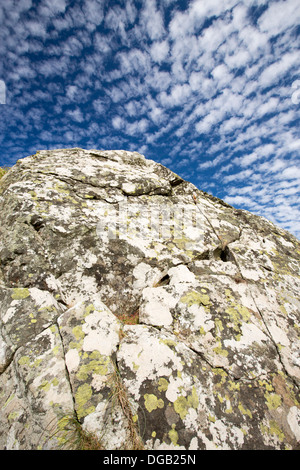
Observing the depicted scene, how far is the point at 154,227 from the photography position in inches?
300

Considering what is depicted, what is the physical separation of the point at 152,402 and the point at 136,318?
2041 mm

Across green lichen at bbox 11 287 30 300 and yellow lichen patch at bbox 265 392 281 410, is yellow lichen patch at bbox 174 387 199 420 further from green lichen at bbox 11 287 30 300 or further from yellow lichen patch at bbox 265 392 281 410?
green lichen at bbox 11 287 30 300

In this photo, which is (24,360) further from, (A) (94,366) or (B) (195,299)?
(B) (195,299)

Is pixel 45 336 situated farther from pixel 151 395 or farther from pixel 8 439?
pixel 151 395

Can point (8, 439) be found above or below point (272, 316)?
below

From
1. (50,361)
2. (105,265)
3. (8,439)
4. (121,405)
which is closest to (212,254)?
(105,265)

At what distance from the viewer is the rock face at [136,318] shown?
11.5ft

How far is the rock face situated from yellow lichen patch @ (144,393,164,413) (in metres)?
0.02

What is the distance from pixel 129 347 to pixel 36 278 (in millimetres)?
3024

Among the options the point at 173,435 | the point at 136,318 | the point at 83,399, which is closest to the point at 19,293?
the point at 83,399

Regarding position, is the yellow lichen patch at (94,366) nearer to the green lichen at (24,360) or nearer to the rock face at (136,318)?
the rock face at (136,318)

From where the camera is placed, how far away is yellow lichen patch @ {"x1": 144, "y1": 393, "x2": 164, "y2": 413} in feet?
11.8

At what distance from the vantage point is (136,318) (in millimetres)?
5496

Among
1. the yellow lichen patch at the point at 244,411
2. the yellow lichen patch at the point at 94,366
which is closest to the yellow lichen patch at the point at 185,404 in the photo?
the yellow lichen patch at the point at 244,411
